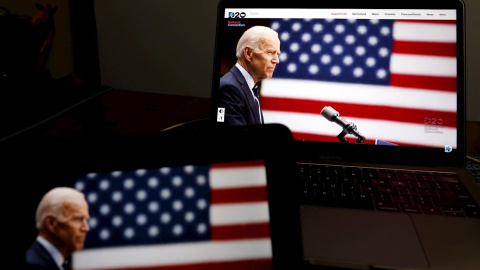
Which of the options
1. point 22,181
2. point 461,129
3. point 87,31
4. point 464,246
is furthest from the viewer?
point 87,31

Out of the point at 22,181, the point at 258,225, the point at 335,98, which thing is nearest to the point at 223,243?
the point at 258,225

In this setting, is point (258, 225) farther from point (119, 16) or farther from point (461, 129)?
point (119, 16)

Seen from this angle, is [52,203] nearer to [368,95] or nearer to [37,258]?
[37,258]

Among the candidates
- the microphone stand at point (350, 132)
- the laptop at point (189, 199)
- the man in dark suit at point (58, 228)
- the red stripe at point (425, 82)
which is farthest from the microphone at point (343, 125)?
the man in dark suit at point (58, 228)

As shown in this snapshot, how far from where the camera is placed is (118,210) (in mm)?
479

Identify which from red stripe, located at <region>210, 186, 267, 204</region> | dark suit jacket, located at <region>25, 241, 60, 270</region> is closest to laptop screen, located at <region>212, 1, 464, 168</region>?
red stripe, located at <region>210, 186, 267, 204</region>

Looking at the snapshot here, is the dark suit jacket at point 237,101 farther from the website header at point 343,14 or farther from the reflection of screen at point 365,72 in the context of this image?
the website header at point 343,14

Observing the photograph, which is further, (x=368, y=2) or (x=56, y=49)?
(x=56, y=49)

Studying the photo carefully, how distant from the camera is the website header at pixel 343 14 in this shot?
841mm

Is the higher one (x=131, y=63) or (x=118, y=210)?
(x=131, y=63)

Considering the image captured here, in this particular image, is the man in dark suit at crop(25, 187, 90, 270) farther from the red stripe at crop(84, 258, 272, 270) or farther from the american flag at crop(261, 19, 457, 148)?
the american flag at crop(261, 19, 457, 148)

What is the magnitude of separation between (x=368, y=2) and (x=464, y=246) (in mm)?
524

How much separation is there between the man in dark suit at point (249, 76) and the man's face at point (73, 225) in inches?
18.7

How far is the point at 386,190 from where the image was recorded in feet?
2.39
